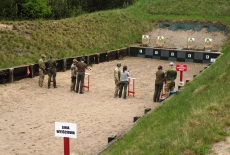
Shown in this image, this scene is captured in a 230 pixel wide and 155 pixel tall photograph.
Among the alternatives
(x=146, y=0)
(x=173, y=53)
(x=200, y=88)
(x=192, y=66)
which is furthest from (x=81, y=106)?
(x=146, y=0)

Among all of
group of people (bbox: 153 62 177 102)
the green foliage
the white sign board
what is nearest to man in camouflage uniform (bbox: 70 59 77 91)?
group of people (bbox: 153 62 177 102)

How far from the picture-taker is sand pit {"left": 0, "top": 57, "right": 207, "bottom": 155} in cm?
1089

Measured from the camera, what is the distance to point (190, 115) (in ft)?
27.3

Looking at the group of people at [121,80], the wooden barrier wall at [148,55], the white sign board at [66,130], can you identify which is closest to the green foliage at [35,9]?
the wooden barrier wall at [148,55]

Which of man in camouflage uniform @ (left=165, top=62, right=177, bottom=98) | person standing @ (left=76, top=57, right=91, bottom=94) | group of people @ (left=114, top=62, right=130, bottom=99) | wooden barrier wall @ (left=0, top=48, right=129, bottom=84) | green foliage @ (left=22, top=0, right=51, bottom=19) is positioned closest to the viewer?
man in camouflage uniform @ (left=165, top=62, right=177, bottom=98)

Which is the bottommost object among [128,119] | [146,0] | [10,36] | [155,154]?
[128,119]

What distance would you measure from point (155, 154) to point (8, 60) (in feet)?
53.7

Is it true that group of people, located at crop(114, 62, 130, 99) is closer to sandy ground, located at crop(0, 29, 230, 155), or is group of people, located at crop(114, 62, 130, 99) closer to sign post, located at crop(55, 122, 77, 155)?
sandy ground, located at crop(0, 29, 230, 155)

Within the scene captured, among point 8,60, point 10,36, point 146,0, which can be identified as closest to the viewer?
point 8,60

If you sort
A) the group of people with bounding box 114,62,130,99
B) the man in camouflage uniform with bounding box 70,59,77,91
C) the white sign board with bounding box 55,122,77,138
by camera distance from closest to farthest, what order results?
the white sign board with bounding box 55,122,77,138
the group of people with bounding box 114,62,130,99
the man in camouflage uniform with bounding box 70,59,77,91

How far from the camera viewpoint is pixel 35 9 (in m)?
33.5

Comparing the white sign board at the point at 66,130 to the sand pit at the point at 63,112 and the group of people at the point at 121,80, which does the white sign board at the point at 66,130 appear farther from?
the group of people at the point at 121,80

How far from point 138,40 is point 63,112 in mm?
19646

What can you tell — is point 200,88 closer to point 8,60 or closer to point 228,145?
point 228,145
